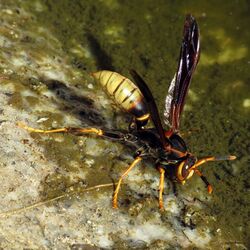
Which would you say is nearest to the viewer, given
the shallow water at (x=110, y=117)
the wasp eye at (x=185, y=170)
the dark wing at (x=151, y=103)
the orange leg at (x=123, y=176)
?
the dark wing at (x=151, y=103)

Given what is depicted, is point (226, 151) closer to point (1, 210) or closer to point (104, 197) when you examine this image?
point (104, 197)

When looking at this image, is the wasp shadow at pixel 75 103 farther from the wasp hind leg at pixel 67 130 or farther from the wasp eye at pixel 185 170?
the wasp eye at pixel 185 170

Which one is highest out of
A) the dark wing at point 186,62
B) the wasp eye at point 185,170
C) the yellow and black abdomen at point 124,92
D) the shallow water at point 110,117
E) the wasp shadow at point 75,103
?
the dark wing at point 186,62

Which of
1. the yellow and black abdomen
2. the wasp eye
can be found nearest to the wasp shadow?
the yellow and black abdomen

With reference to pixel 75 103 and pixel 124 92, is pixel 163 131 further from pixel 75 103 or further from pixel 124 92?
pixel 75 103

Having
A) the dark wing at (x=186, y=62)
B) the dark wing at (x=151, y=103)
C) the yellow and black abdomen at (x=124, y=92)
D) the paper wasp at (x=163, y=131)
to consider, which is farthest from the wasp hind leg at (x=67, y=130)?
the dark wing at (x=186, y=62)

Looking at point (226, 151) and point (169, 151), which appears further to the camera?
point (226, 151)

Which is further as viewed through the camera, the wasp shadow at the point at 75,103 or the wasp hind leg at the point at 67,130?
the wasp shadow at the point at 75,103

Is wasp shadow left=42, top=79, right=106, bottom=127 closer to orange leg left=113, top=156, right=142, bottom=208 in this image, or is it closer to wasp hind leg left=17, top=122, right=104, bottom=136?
wasp hind leg left=17, top=122, right=104, bottom=136

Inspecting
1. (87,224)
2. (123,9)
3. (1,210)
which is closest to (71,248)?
(87,224)
